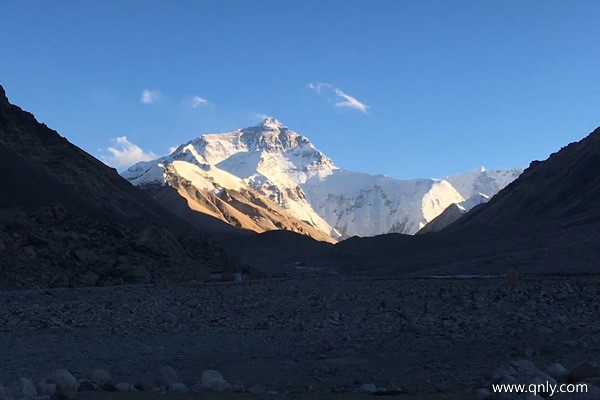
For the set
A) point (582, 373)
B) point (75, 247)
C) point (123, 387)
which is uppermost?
point (75, 247)

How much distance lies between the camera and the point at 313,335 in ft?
51.5

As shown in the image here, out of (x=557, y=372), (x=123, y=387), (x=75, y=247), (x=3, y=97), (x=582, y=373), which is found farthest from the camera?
(x=3, y=97)

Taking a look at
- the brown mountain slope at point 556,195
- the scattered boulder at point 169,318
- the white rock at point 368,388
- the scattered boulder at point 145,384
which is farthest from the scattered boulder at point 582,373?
the brown mountain slope at point 556,195

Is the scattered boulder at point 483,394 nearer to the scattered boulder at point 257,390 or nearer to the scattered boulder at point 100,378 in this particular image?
the scattered boulder at point 257,390

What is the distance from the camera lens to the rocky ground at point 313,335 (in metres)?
12.0

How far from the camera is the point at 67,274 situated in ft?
101

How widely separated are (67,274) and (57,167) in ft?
134

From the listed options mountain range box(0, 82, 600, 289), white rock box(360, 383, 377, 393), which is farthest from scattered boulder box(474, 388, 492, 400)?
mountain range box(0, 82, 600, 289)

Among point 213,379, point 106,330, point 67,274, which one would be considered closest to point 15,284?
point 67,274

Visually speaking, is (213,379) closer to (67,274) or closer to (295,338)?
(295,338)

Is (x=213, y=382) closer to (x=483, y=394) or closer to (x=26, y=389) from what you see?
(x=26, y=389)

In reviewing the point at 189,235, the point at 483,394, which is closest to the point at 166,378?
the point at 483,394

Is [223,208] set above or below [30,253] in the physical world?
above

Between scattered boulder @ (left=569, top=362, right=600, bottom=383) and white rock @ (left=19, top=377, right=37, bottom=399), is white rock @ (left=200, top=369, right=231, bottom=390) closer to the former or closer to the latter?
white rock @ (left=19, top=377, right=37, bottom=399)
